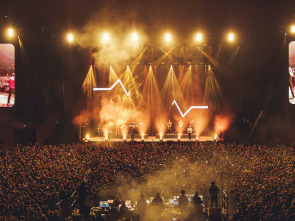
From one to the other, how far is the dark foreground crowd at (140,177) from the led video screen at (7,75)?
6564 mm

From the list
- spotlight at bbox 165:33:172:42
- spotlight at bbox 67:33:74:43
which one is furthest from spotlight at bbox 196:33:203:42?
spotlight at bbox 67:33:74:43

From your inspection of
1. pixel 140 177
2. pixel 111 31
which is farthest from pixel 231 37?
pixel 140 177

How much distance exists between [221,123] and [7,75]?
12.0 m

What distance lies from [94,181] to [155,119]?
12433mm

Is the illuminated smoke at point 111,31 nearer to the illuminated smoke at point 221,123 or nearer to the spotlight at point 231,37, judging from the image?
the spotlight at point 231,37

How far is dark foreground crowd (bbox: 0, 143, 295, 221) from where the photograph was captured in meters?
6.15

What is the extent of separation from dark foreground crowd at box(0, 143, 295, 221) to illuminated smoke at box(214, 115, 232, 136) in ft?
23.0

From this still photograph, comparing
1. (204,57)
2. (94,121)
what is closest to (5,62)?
(94,121)

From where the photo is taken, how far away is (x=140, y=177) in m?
9.03

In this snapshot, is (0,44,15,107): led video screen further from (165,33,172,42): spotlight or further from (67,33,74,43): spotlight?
(165,33,172,42): spotlight

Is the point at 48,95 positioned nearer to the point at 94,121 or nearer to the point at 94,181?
the point at 94,121

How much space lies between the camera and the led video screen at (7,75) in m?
17.0

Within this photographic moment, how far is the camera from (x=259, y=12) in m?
16.2


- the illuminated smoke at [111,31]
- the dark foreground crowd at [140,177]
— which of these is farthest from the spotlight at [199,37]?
the dark foreground crowd at [140,177]
